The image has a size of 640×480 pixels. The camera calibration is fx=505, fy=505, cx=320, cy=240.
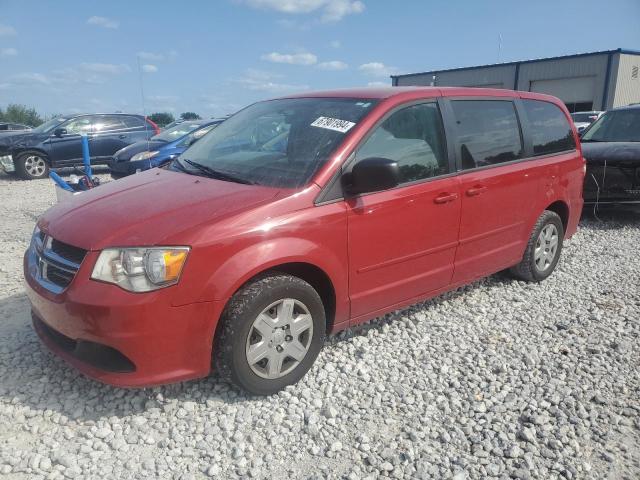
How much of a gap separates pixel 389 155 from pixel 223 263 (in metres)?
1.35

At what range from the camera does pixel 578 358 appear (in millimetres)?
3418

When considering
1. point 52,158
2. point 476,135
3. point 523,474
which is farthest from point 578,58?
point 523,474

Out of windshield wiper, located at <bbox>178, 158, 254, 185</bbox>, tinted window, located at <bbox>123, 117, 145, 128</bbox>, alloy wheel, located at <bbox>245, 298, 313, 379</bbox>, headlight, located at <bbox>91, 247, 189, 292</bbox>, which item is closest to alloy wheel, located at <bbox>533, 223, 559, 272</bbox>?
alloy wheel, located at <bbox>245, 298, 313, 379</bbox>

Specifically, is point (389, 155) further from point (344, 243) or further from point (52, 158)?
point (52, 158)

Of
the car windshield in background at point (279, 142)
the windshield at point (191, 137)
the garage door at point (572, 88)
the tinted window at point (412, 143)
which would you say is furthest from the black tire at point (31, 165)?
the garage door at point (572, 88)

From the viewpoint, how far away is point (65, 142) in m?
12.6

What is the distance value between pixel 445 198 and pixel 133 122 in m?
12.1

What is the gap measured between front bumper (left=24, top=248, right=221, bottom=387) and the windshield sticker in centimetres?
136

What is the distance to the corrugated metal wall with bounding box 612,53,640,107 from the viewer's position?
3042cm

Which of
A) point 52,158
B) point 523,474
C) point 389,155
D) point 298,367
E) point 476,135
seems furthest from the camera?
point 52,158

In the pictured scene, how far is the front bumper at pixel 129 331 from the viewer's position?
7.94 feet

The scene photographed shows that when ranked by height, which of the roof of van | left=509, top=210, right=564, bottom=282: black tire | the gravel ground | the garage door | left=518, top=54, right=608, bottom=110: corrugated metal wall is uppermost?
left=518, top=54, right=608, bottom=110: corrugated metal wall

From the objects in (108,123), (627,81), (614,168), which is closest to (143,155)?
(108,123)

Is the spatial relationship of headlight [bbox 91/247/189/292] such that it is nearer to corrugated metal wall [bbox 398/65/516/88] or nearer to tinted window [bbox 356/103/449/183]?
tinted window [bbox 356/103/449/183]
